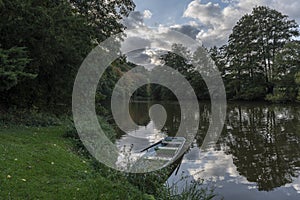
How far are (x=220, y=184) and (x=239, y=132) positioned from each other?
7.88m

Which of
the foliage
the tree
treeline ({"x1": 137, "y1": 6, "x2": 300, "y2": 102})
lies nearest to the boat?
the foliage

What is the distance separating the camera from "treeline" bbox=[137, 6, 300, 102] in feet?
103

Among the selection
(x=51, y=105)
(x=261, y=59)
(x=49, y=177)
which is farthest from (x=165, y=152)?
(x=261, y=59)

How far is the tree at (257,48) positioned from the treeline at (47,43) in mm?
28830

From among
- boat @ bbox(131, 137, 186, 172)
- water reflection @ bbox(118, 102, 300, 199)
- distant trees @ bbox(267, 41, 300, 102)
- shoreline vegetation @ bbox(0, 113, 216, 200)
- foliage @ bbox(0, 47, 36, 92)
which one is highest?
distant trees @ bbox(267, 41, 300, 102)

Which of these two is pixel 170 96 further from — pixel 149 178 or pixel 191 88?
pixel 149 178

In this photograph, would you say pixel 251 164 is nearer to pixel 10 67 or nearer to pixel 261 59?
pixel 10 67

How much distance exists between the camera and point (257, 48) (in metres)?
37.8

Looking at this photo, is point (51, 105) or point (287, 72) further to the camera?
point (287, 72)

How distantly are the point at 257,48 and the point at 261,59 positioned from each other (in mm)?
1714

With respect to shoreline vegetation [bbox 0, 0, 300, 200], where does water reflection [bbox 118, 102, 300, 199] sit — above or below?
below

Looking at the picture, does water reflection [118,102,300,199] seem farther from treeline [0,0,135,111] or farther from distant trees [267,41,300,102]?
distant trees [267,41,300,102]

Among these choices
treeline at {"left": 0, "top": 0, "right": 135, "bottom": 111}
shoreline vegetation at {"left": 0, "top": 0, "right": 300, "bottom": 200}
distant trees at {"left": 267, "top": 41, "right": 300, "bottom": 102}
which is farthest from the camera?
distant trees at {"left": 267, "top": 41, "right": 300, "bottom": 102}

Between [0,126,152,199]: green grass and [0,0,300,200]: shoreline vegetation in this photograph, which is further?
[0,0,300,200]: shoreline vegetation
